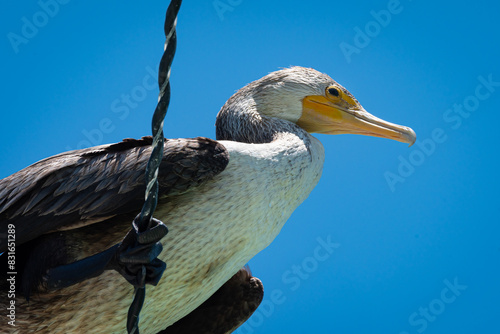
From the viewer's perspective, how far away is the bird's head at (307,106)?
4262mm

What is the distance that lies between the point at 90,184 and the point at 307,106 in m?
1.67

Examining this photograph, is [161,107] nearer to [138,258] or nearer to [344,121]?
[138,258]

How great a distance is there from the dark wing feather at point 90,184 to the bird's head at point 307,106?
37.9 inches

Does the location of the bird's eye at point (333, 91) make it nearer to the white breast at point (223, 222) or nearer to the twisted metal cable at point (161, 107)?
the white breast at point (223, 222)

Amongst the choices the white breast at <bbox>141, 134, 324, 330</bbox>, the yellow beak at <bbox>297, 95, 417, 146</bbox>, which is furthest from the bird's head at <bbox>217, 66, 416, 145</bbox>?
the white breast at <bbox>141, 134, 324, 330</bbox>

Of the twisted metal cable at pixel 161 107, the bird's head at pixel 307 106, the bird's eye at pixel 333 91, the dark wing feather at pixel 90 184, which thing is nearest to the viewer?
the twisted metal cable at pixel 161 107

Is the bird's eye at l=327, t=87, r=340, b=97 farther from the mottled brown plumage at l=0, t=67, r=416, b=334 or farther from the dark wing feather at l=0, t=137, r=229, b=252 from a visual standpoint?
the dark wing feather at l=0, t=137, r=229, b=252

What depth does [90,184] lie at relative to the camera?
318cm

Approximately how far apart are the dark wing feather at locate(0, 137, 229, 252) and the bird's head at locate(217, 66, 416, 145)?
0.96 meters

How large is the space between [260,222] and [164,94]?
1384 mm

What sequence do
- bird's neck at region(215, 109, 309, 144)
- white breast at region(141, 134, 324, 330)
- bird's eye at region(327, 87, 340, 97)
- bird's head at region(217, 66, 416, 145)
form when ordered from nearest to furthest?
white breast at region(141, 134, 324, 330)
bird's neck at region(215, 109, 309, 144)
bird's head at region(217, 66, 416, 145)
bird's eye at region(327, 87, 340, 97)

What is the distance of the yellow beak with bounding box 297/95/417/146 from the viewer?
432cm

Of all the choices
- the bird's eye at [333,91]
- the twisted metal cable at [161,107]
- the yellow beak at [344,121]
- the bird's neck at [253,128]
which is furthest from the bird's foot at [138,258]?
the bird's eye at [333,91]

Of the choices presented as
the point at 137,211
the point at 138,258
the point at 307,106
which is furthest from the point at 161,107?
the point at 307,106
